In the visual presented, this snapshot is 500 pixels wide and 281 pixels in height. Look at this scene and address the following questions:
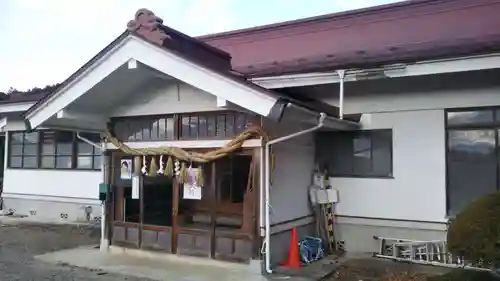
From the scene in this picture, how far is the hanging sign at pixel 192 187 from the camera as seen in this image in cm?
771

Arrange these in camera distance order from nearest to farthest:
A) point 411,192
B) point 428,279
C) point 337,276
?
point 428,279, point 337,276, point 411,192

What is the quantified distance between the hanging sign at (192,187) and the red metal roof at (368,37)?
2.23m

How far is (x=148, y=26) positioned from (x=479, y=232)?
19.3ft

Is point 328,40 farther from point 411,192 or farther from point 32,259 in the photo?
point 32,259

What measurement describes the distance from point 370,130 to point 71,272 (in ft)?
18.4

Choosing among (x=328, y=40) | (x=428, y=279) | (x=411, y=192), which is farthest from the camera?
(x=328, y=40)

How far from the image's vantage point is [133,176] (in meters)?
8.51

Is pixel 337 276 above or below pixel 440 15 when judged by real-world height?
below

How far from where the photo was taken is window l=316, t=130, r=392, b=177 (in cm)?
858

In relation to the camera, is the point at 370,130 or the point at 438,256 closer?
the point at 438,256

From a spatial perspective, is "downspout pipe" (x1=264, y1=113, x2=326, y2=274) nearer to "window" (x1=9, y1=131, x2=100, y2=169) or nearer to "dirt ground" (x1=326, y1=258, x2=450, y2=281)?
"dirt ground" (x1=326, y1=258, x2=450, y2=281)

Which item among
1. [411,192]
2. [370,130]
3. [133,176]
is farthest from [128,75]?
[411,192]

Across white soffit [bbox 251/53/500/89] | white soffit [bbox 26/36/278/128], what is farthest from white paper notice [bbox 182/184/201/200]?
white soffit [bbox 251/53/500/89]

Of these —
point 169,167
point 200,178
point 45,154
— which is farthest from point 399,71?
point 45,154
